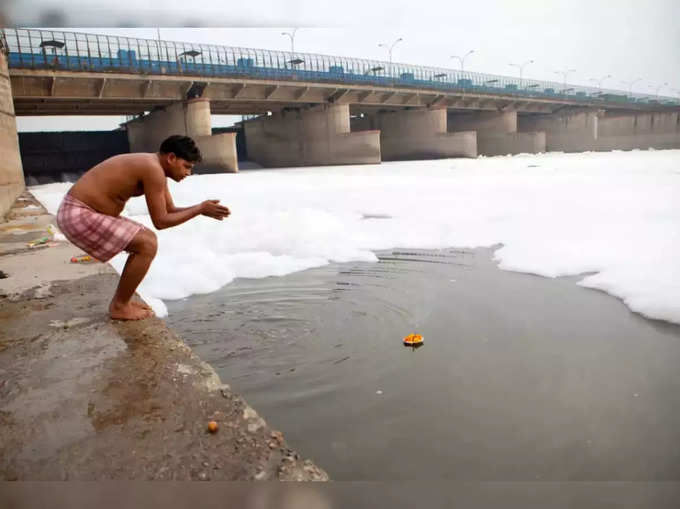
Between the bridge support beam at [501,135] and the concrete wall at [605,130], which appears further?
the concrete wall at [605,130]

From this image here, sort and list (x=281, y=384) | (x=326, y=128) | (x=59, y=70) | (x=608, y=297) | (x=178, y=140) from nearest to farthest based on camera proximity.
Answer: (x=281, y=384)
(x=178, y=140)
(x=608, y=297)
(x=59, y=70)
(x=326, y=128)

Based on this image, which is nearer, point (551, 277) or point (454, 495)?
point (454, 495)

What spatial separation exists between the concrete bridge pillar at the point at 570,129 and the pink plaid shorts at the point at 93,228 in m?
54.3

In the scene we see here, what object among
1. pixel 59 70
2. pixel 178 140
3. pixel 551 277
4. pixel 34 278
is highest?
pixel 59 70

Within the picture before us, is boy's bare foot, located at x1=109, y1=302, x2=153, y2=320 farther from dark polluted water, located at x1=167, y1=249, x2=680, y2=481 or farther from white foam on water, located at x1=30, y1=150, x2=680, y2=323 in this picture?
white foam on water, located at x1=30, y1=150, x2=680, y2=323

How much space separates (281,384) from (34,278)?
259cm

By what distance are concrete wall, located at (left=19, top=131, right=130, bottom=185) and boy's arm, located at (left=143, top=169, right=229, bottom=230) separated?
3026cm

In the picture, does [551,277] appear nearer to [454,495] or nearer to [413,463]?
[413,463]

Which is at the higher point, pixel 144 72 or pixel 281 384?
pixel 144 72

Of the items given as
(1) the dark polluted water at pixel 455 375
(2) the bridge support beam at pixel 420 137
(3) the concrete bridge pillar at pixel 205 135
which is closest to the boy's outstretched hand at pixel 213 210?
(1) the dark polluted water at pixel 455 375

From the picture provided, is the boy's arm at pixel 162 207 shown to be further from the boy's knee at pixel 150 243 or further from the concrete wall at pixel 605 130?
the concrete wall at pixel 605 130

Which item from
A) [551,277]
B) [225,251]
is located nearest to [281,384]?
[551,277]

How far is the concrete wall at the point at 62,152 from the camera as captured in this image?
30.8 metres

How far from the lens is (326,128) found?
31.3 meters
